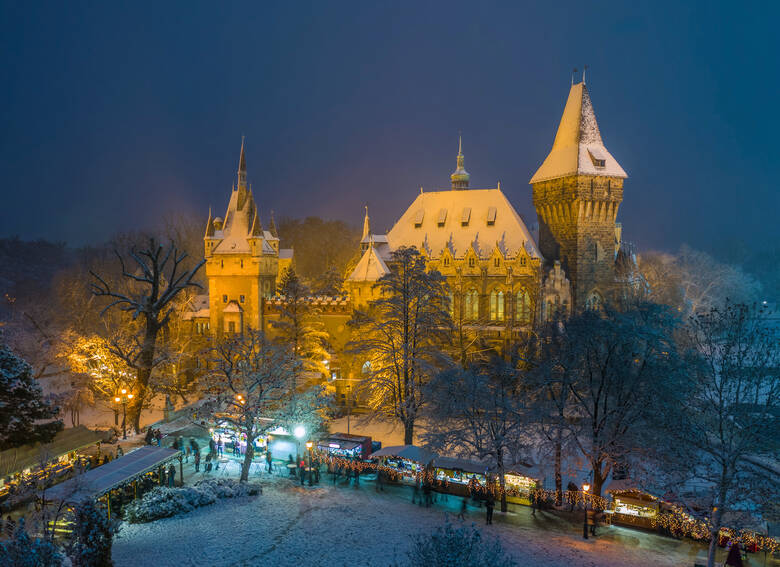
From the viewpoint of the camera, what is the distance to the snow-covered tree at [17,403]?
18172 mm

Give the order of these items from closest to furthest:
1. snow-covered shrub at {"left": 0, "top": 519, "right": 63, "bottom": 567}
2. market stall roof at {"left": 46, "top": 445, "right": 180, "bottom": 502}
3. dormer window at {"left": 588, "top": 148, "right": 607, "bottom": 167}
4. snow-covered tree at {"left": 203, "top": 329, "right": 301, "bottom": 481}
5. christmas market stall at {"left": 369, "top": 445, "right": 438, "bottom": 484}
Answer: snow-covered shrub at {"left": 0, "top": 519, "right": 63, "bottom": 567} < market stall roof at {"left": 46, "top": 445, "right": 180, "bottom": 502} < christmas market stall at {"left": 369, "top": 445, "right": 438, "bottom": 484} < snow-covered tree at {"left": 203, "top": 329, "right": 301, "bottom": 481} < dormer window at {"left": 588, "top": 148, "right": 607, "bottom": 167}

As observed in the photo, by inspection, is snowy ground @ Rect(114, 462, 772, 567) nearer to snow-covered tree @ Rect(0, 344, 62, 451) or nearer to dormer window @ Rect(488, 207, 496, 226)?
snow-covered tree @ Rect(0, 344, 62, 451)

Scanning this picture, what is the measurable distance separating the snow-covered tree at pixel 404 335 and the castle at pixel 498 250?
8.98m

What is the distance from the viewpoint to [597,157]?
129ft

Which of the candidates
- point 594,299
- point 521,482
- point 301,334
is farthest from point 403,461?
point 594,299

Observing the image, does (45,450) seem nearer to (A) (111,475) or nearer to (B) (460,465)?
(A) (111,475)

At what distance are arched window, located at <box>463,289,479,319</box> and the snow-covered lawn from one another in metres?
21.5

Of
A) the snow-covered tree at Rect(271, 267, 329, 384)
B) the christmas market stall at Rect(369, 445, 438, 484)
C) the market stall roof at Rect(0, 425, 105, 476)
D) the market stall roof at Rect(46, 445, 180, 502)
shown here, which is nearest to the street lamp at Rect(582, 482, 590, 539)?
the christmas market stall at Rect(369, 445, 438, 484)

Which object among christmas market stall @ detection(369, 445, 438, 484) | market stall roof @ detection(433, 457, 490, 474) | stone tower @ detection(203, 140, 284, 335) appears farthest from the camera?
stone tower @ detection(203, 140, 284, 335)

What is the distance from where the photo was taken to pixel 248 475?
24109mm

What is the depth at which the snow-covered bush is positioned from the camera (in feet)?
61.5

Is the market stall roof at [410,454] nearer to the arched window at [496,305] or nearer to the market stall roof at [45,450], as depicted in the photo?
the market stall roof at [45,450]

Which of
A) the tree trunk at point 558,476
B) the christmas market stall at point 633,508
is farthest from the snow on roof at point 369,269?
the christmas market stall at point 633,508

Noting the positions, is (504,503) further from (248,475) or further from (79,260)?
(79,260)
